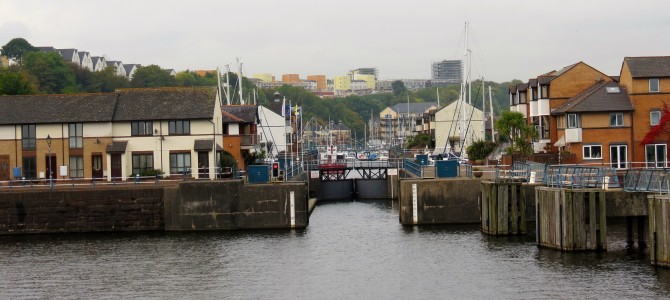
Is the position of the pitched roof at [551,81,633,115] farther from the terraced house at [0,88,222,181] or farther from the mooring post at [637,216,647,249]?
the terraced house at [0,88,222,181]

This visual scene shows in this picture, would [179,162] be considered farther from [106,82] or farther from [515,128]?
[106,82]

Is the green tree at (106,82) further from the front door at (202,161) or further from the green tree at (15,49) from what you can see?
the front door at (202,161)

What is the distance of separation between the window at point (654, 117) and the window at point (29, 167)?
41.8 meters

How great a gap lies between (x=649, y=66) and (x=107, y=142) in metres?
37.2

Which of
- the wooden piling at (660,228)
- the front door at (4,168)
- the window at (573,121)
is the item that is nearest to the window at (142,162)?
the front door at (4,168)

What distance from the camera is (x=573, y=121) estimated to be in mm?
67062

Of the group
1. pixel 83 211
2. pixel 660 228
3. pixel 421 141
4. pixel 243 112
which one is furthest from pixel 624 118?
pixel 421 141

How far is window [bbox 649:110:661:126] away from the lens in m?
66.0


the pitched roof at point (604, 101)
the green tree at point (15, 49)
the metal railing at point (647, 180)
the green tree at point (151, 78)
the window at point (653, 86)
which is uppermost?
the green tree at point (15, 49)

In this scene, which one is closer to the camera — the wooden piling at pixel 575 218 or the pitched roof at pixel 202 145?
the wooden piling at pixel 575 218

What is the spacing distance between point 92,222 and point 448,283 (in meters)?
26.2

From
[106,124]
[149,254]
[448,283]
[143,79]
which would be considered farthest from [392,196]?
[143,79]

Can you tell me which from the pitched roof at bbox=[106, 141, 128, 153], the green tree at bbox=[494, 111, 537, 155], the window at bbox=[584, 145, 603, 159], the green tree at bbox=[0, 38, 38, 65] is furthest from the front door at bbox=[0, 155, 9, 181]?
the green tree at bbox=[0, 38, 38, 65]

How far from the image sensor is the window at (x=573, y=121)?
6675 centimetres
